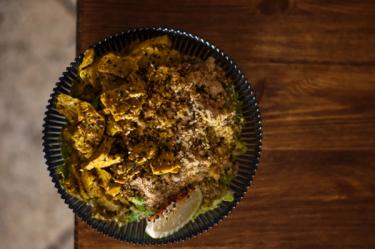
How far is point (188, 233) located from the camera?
1276mm

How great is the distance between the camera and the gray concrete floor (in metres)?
2.05

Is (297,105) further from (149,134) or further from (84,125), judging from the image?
(84,125)

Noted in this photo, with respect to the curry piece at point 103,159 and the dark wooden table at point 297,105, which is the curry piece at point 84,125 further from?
the dark wooden table at point 297,105

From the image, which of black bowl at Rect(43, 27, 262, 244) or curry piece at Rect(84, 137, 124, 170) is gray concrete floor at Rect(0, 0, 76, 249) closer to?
black bowl at Rect(43, 27, 262, 244)

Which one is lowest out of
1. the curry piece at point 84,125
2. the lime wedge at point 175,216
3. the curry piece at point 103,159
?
the lime wedge at point 175,216

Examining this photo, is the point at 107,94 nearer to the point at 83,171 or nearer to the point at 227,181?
the point at 83,171

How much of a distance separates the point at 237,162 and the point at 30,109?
1067 millimetres

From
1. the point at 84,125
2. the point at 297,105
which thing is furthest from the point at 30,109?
the point at 297,105

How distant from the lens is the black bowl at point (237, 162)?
4.17 ft

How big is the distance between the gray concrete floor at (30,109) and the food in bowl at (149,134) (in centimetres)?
86

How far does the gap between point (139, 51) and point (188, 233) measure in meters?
0.44

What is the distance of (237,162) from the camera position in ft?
4.29

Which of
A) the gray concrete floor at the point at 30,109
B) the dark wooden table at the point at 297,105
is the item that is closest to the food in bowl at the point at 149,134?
the dark wooden table at the point at 297,105

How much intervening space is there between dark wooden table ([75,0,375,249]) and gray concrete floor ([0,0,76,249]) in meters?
0.74
